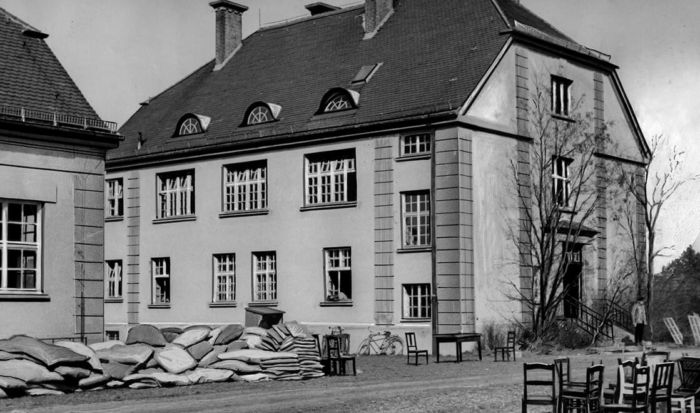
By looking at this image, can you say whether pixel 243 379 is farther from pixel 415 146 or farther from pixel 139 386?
pixel 415 146

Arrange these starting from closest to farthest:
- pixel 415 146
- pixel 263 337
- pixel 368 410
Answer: pixel 368 410, pixel 263 337, pixel 415 146

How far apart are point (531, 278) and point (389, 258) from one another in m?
4.82

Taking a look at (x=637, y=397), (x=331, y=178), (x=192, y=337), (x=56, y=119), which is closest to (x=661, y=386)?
(x=637, y=397)

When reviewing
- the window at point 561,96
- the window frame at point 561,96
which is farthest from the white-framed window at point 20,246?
the window at point 561,96

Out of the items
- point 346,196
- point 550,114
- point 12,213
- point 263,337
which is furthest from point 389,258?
point 12,213

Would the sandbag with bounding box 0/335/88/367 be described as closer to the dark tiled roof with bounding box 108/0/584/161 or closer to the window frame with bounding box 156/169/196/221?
the dark tiled roof with bounding box 108/0/584/161

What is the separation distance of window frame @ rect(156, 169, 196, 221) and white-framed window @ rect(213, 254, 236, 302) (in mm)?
2163

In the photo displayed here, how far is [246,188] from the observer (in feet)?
134

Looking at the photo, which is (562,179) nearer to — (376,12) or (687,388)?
(376,12)

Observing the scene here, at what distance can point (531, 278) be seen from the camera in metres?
36.8

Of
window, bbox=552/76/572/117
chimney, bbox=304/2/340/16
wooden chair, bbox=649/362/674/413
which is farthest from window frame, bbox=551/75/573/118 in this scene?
wooden chair, bbox=649/362/674/413

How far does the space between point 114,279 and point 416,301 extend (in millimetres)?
14493

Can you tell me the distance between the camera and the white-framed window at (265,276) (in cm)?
3956

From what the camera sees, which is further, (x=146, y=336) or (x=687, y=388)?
(x=146, y=336)
